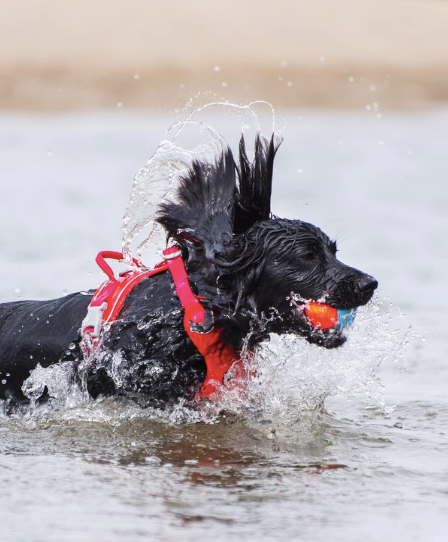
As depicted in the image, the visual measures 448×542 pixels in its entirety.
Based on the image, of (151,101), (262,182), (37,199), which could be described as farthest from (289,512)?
(151,101)

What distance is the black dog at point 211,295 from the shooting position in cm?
412

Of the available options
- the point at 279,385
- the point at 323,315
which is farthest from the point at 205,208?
the point at 279,385

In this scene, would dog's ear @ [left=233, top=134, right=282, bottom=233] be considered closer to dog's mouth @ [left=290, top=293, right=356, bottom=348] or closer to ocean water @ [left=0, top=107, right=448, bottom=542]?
dog's mouth @ [left=290, top=293, right=356, bottom=348]

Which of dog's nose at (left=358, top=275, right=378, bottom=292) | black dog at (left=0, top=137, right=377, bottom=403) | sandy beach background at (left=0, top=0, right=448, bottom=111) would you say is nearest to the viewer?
dog's nose at (left=358, top=275, right=378, bottom=292)

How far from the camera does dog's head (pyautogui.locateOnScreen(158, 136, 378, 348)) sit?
408 centimetres

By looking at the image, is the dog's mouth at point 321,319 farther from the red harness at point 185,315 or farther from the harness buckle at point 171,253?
the harness buckle at point 171,253

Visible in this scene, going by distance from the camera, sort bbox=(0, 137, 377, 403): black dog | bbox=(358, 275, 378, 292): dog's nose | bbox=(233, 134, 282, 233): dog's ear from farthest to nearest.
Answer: bbox=(233, 134, 282, 233): dog's ear, bbox=(0, 137, 377, 403): black dog, bbox=(358, 275, 378, 292): dog's nose

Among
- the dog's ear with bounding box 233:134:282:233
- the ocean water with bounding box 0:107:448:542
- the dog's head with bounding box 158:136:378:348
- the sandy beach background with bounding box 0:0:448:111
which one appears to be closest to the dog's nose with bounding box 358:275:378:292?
the dog's head with bounding box 158:136:378:348

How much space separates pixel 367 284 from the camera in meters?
4.01

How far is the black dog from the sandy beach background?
14306mm

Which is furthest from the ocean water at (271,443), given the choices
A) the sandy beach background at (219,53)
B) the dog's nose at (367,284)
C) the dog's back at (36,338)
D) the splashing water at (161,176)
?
the sandy beach background at (219,53)

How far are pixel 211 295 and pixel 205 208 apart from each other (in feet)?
1.42

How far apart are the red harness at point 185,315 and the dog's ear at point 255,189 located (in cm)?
35

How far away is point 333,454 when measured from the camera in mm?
4219
